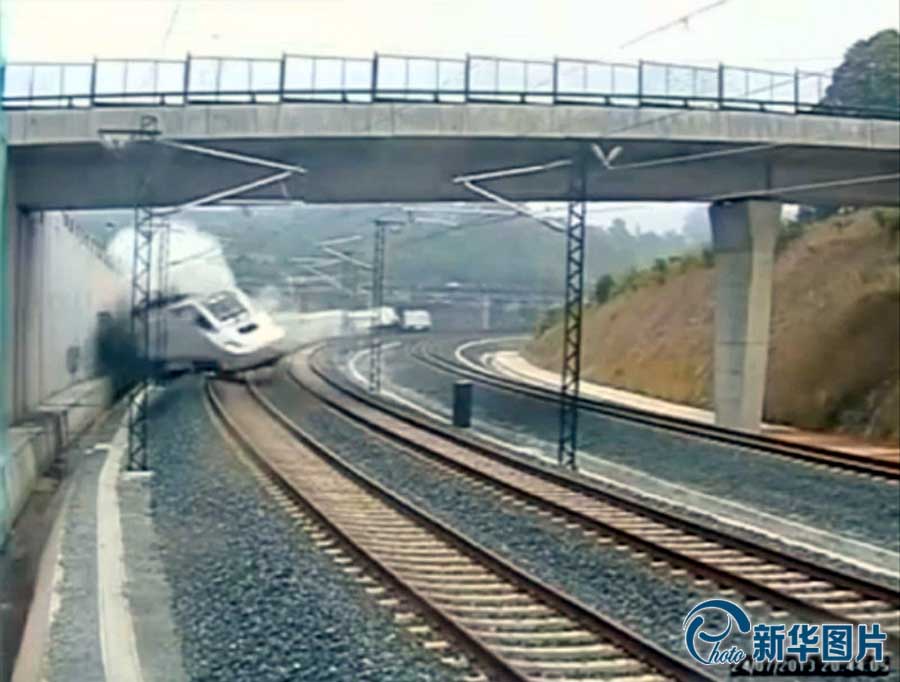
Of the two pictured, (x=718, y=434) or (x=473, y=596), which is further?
(x=718, y=434)

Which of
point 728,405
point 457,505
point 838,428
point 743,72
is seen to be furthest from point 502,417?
point 457,505

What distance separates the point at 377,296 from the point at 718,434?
610 inches

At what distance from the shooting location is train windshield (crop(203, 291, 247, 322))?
35094 millimetres

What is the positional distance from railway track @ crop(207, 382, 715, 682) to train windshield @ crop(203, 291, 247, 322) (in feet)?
57.1

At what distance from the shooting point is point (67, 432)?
2288 centimetres

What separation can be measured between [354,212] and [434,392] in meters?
8.91

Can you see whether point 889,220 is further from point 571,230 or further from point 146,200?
point 146,200

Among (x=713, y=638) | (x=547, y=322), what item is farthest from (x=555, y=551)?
(x=547, y=322)

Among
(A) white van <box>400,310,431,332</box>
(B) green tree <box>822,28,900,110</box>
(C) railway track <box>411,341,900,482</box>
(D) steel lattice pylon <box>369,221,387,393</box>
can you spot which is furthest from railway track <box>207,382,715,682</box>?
(A) white van <box>400,310,431,332</box>

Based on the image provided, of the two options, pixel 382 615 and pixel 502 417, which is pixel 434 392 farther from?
pixel 382 615

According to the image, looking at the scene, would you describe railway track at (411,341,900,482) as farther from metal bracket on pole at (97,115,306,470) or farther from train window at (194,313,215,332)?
metal bracket on pole at (97,115,306,470)

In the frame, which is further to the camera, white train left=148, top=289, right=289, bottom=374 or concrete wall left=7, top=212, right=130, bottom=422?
white train left=148, top=289, right=289, bottom=374

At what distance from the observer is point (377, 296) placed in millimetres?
37406

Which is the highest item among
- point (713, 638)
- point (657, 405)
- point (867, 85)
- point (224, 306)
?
point (867, 85)
